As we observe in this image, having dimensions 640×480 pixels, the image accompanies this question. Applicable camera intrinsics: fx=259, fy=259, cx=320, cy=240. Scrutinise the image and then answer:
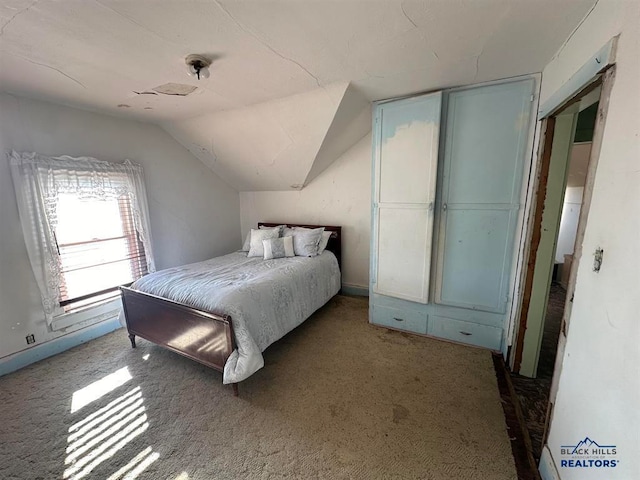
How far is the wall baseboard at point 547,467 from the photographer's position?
1.16 metres

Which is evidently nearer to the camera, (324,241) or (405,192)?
(405,192)

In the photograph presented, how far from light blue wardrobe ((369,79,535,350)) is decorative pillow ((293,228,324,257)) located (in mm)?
870

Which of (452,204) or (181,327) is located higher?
(452,204)

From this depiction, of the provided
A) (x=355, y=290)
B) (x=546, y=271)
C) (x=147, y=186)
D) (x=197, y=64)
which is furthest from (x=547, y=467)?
(x=147, y=186)

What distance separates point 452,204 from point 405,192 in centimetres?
41

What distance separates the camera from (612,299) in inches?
35.3

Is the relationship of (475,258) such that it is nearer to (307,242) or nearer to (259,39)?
(307,242)

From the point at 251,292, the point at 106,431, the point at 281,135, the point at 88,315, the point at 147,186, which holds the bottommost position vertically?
the point at 106,431

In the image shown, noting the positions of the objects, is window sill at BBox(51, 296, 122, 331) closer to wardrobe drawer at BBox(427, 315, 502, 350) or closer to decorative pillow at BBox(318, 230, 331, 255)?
decorative pillow at BBox(318, 230, 331, 255)

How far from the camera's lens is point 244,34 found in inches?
56.5

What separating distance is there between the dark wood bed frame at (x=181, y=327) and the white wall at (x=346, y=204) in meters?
2.09

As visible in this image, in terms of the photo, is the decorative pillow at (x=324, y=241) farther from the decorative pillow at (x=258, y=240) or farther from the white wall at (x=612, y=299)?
the white wall at (x=612, y=299)

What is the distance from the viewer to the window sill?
2396 mm

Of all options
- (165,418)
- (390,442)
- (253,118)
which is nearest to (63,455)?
(165,418)
